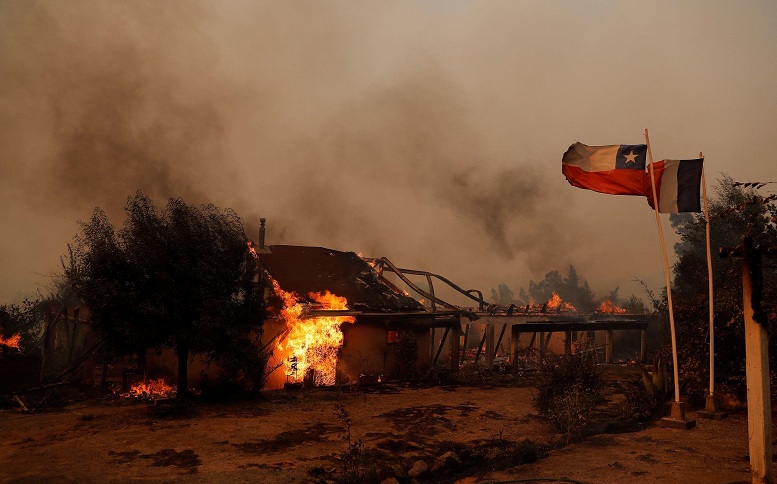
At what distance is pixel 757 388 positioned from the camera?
24.2 feet

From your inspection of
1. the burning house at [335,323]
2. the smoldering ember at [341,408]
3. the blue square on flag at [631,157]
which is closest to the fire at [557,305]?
the smoldering ember at [341,408]

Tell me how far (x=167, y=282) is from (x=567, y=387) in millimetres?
11605

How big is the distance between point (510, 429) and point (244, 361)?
8.15m

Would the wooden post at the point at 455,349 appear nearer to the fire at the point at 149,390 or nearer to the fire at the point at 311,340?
the fire at the point at 311,340

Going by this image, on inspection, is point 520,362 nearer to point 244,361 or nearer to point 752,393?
point 244,361

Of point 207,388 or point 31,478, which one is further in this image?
point 207,388

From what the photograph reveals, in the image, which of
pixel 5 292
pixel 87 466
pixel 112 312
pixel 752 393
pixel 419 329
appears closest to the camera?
pixel 752 393

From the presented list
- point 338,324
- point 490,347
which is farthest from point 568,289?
point 338,324

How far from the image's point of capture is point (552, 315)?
27094 mm

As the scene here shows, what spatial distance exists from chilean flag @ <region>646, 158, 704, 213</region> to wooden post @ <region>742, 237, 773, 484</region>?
11.0 feet

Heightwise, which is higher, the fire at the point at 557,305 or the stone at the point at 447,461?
the fire at the point at 557,305

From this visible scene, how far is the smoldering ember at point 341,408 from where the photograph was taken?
8438 millimetres

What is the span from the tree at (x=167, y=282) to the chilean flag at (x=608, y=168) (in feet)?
33.8

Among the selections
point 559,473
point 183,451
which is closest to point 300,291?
point 183,451
